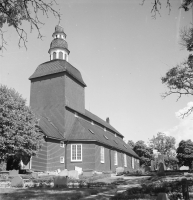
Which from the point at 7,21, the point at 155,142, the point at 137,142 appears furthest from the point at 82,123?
the point at 155,142

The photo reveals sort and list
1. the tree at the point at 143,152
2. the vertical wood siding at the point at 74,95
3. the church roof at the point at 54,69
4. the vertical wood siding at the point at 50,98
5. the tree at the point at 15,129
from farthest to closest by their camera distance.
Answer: the tree at the point at 143,152 → the church roof at the point at 54,69 → the vertical wood siding at the point at 74,95 → the vertical wood siding at the point at 50,98 → the tree at the point at 15,129

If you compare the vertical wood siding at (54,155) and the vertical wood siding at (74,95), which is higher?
the vertical wood siding at (74,95)

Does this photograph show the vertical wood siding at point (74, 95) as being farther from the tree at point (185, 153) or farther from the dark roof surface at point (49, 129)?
the tree at point (185, 153)

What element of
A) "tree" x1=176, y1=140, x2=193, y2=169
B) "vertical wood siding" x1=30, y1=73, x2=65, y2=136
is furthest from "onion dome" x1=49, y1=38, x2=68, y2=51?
"tree" x1=176, y1=140, x2=193, y2=169

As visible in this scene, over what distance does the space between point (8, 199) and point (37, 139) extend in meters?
15.7

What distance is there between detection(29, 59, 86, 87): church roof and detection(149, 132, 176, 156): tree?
62.3 m

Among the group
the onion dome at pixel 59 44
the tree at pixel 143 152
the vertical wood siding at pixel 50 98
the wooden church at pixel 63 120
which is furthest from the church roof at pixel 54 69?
the tree at pixel 143 152

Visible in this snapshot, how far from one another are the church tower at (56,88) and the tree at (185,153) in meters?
47.4

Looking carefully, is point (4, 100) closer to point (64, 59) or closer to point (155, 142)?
point (64, 59)

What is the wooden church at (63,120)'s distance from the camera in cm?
2969

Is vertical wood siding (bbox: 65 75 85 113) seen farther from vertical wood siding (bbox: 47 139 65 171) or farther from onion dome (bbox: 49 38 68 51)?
vertical wood siding (bbox: 47 139 65 171)

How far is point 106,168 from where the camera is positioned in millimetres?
34906

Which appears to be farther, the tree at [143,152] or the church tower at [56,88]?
the tree at [143,152]

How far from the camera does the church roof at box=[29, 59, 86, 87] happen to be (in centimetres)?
3544
